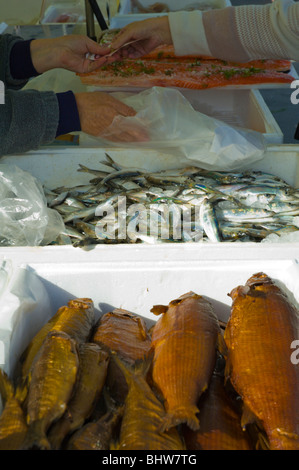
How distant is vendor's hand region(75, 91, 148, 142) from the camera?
9.71 ft

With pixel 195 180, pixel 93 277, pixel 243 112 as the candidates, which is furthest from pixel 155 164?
pixel 243 112

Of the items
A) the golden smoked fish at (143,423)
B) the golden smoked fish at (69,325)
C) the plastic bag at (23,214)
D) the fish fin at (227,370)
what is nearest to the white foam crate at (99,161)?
the plastic bag at (23,214)

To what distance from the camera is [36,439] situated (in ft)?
3.75

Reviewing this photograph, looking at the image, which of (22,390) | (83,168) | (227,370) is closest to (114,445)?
(22,390)

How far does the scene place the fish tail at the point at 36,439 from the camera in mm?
1130

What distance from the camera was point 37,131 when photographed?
2730 millimetres

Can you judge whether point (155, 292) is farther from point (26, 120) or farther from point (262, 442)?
point (26, 120)

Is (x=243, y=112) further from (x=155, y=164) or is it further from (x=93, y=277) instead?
(x=93, y=277)

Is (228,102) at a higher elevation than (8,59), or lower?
lower

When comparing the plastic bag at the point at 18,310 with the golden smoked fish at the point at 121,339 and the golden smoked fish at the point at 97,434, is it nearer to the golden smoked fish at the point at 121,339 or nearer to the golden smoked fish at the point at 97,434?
the golden smoked fish at the point at 121,339

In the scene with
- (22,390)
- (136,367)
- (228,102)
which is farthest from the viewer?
(228,102)

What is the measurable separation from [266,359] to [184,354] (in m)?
0.26
